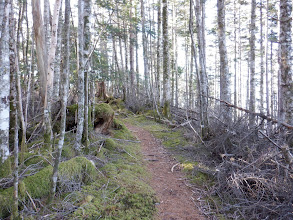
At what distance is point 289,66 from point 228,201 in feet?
12.1

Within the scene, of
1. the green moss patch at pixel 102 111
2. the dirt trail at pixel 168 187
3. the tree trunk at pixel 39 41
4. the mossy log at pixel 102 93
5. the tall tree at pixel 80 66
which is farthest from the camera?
the mossy log at pixel 102 93

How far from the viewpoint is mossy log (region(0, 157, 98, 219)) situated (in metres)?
2.81

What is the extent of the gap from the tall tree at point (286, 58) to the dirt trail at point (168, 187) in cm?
317

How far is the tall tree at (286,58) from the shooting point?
522cm

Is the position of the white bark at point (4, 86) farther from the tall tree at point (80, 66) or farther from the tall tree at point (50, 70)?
the tall tree at point (80, 66)

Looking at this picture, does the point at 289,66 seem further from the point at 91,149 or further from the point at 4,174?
the point at 4,174

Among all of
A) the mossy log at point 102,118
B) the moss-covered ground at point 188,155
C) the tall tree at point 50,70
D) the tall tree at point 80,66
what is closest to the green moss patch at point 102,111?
the mossy log at point 102,118

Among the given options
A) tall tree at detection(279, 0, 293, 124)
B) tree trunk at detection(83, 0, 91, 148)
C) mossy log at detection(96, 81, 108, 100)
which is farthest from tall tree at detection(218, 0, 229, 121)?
mossy log at detection(96, 81, 108, 100)

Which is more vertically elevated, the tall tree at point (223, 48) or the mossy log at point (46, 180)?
the tall tree at point (223, 48)

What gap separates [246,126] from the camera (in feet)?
18.8

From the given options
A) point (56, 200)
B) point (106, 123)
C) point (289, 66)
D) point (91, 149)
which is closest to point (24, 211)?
point (56, 200)

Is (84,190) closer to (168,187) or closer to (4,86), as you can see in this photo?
(168,187)

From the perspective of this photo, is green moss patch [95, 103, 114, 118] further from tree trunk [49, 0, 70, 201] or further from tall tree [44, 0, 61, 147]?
tree trunk [49, 0, 70, 201]

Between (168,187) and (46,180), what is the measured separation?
2721mm
